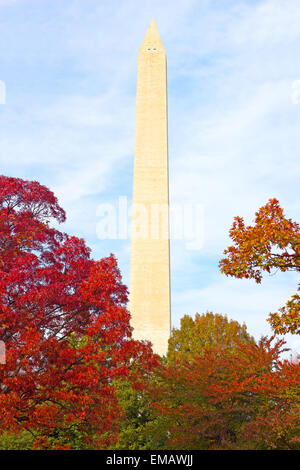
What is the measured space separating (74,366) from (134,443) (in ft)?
37.6

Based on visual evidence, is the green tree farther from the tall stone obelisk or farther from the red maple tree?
the red maple tree

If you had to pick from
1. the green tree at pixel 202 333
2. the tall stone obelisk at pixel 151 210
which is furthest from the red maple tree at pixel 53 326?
the tall stone obelisk at pixel 151 210

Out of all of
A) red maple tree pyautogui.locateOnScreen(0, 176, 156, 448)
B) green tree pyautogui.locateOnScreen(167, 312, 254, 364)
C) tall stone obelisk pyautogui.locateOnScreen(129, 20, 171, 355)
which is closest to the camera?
red maple tree pyautogui.locateOnScreen(0, 176, 156, 448)

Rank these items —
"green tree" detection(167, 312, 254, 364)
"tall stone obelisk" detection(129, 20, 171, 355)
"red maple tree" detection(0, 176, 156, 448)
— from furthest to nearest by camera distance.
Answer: "tall stone obelisk" detection(129, 20, 171, 355) < "green tree" detection(167, 312, 254, 364) < "red maple tree" detection(0, 176, 156, 448)

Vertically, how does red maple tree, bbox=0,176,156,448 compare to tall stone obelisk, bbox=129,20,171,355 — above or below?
below

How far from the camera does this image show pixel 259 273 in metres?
17.0

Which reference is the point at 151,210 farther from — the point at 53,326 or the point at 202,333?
the point at 53,326

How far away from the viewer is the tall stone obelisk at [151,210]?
44688 millimetres

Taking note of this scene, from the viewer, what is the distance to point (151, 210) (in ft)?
154

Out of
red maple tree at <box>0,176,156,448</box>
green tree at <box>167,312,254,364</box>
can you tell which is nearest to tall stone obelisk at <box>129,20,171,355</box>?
green tree at <box>167,312,254,364</box>

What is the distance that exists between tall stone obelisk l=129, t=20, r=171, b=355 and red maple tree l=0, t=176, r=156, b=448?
2556cm

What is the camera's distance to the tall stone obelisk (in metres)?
44.7

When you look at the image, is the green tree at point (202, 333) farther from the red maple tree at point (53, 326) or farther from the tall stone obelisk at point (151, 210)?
the red maple tree at point (53, 326)
